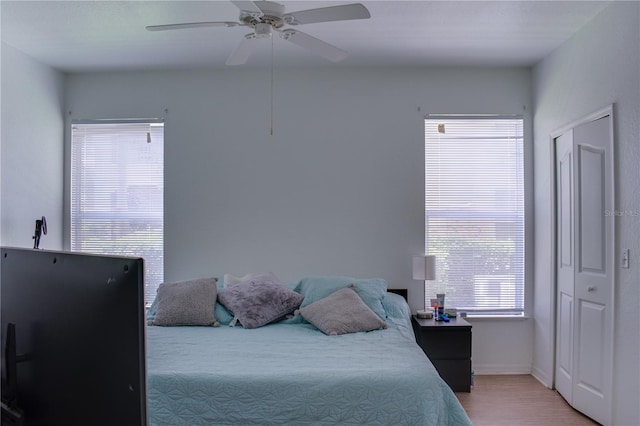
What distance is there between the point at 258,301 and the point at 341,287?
26.8 inches

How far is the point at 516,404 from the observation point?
3.24 meters

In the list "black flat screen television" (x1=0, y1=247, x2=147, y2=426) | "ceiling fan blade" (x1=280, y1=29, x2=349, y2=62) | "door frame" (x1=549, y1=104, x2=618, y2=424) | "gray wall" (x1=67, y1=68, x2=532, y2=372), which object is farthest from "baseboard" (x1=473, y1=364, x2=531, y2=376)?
"black flat screen television" (x1=0, y1=247, x2=147, y2=426)

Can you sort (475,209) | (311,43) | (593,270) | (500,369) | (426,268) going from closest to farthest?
(311,43) → (593,270) → (426,268) → (500,369) → (475,209)

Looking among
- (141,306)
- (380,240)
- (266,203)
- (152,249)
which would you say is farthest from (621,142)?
(152,249)

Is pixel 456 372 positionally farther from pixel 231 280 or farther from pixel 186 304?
pixel 186 304

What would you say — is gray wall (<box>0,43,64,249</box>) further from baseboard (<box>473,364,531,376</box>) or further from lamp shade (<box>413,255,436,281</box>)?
baseboard (<box>473,364,531,376</box>)

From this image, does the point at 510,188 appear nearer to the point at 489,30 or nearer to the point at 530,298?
the point at 530,298

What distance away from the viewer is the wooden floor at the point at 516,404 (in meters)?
2.98

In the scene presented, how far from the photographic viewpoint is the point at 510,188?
3996 mm

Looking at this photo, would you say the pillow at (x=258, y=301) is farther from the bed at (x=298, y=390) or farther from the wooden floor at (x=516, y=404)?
the wooden floor at (x=516, y=404)

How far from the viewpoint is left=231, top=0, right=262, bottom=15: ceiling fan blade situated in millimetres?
A: 2001

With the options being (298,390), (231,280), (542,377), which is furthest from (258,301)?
(542,377)

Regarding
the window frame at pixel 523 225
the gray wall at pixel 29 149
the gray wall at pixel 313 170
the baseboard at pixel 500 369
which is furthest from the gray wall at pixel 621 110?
the gray wall at pixel 29 149

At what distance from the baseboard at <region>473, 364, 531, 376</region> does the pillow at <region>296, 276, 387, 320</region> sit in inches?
49.7
